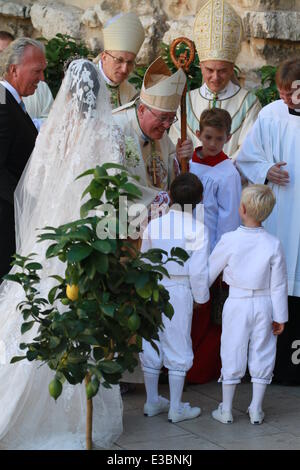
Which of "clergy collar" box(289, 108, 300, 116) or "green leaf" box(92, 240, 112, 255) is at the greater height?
"clergy collar" box(289, 108, 300, 116)

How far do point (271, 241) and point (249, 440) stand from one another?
3.34 ft

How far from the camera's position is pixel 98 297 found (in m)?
4.00

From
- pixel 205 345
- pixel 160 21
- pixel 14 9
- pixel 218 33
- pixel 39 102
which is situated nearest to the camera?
pixel 205 345

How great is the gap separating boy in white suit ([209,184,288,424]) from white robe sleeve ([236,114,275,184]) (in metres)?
0.76

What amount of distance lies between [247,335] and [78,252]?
1506 mm

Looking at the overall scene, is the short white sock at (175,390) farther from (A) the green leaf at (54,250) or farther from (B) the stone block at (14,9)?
(B) the stone block at (14,9)

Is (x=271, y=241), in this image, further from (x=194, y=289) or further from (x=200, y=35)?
(x=200, y=35)

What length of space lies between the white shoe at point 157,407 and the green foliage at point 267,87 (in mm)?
2828

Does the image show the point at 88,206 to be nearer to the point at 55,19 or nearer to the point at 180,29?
the point at 180,29

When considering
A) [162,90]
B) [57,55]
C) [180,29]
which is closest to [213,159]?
[162,90]

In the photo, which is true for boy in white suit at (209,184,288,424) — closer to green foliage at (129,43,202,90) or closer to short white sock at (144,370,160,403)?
short white sock at (144,370,160,403)

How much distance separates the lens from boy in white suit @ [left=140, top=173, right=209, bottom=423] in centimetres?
504

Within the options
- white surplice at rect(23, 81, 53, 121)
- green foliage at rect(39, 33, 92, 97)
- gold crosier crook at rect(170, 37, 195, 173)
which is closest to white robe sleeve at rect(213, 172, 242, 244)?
gold crosier crook at rect(170, 37, 195, 173)

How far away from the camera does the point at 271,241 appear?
503 cm
